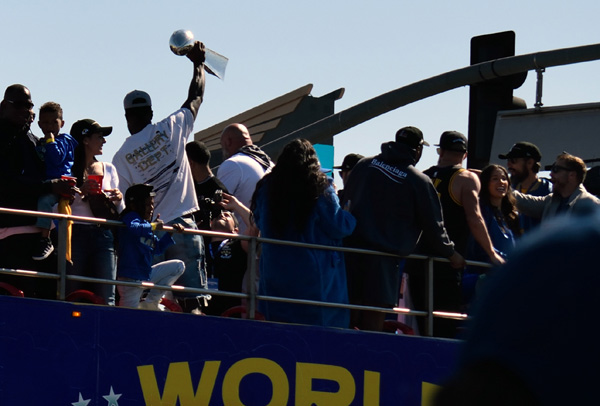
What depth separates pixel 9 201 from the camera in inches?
279

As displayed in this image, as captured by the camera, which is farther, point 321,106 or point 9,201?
point 321,106

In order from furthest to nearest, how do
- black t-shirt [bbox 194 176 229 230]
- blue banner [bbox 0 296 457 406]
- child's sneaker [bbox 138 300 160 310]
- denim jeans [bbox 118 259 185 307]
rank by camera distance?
1. black t-shirt [bbox 194 176 229 230]
2. child's sneaker [bbox 138 300 160 310]
3. denim jeans [bbox 118 259 185 307]
4. blue banner [bbox 0 296 457 406]

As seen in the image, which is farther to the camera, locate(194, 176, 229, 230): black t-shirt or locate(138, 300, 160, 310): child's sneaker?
locate(194, 176, 229, 230): black t-shirt

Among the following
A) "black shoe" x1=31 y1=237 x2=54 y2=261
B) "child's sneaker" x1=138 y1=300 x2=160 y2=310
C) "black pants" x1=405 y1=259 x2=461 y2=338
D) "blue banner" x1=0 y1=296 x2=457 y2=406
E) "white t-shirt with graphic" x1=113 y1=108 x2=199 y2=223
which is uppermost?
"white t-shirt with graphic" x1=113 y1=108 x2=199 y2=223

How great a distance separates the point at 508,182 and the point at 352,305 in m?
1.90

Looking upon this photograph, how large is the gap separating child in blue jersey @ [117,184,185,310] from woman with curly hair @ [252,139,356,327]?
2.11ft

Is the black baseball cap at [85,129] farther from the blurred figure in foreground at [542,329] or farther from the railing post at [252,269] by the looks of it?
the blurred figure in foreground at [542,329]

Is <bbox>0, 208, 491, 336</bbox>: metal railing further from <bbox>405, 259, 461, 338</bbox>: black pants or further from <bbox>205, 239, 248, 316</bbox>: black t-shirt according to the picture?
<bbox>205, 239, 248, 316</bbox>: black t-shirt

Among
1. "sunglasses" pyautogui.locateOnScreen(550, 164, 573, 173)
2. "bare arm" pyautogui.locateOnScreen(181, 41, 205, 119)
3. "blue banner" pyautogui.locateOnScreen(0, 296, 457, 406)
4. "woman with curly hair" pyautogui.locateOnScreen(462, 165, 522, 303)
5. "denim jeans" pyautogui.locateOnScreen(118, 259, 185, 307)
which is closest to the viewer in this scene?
"blue banner" pyautogui.locateOnScreen(0, 296, 457, 406)

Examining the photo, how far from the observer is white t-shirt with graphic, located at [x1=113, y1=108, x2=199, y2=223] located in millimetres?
7656

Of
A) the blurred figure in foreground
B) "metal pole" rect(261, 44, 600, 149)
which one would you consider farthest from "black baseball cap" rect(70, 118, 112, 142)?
"metal pole" rect(261, 44, 600, 149)

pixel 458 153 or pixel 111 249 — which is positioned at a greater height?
pixel 458 153

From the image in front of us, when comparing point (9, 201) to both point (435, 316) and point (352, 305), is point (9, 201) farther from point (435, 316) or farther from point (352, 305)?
point (435, 316)

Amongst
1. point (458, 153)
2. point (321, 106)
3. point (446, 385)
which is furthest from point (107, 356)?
point (321, 106)
